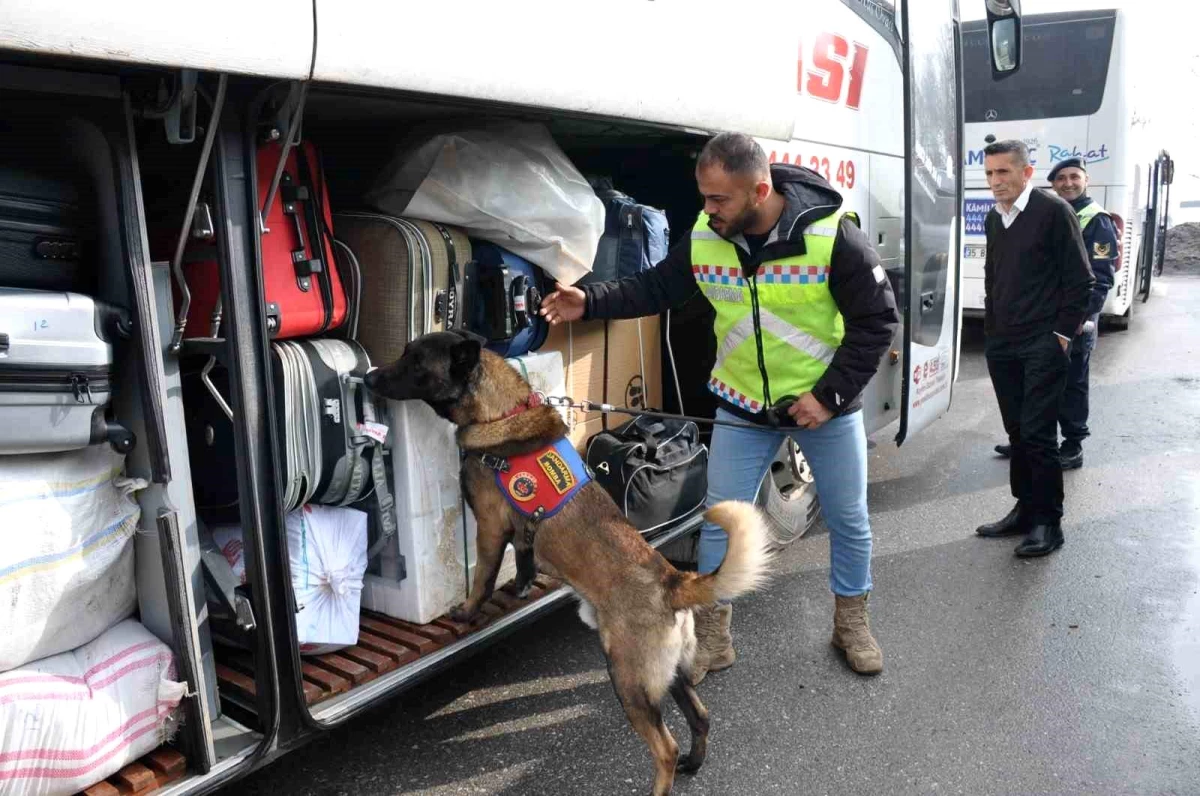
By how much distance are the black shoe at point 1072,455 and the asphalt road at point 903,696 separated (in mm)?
889

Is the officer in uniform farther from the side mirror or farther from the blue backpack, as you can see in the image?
the blue backpack

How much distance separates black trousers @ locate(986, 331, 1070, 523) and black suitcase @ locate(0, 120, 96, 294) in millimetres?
3951

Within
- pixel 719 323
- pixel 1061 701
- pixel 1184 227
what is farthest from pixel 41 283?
pixel 1184 227

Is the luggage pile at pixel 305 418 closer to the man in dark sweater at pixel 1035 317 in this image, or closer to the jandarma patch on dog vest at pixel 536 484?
the jandarma patch on dog vest at pixel 536 484

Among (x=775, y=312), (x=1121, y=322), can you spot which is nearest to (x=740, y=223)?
(x=775, y=312)

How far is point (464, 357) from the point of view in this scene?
8.87 feet

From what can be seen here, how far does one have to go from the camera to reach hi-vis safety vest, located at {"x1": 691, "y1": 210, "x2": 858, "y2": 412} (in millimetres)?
2961

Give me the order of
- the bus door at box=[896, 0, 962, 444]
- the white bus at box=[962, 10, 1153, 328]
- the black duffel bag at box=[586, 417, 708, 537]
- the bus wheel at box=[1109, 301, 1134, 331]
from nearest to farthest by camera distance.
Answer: the black duffel bag at box=[586, 417, 708, 537]
the bus door at box=[896, 0, 962, 444]
the white bus at box=[962, 10, 1153, 328]
the bus wheel at box=[1109, 301, 1134, 331]

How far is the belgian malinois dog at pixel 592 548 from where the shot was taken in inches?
102

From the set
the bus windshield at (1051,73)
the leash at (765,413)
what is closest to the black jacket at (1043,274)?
the leash at (765,413)

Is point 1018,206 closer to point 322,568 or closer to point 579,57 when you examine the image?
point 579,57

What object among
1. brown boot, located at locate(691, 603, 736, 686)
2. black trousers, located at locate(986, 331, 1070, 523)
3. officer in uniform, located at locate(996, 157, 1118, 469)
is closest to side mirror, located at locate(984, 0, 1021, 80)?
officer in uniform, located at locate(996, 157, 1118, 469)

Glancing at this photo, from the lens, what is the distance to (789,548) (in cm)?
468

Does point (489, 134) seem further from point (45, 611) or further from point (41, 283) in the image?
point (45, 611)
